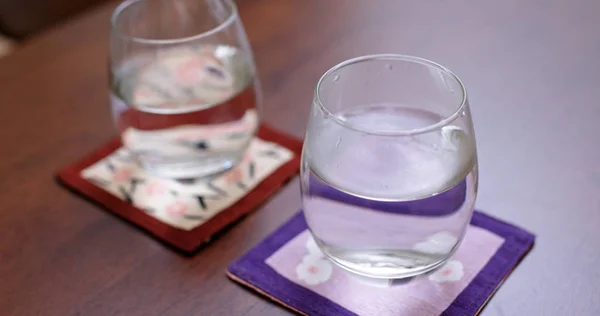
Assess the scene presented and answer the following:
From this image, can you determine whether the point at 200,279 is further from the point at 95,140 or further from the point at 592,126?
the point at 592,126

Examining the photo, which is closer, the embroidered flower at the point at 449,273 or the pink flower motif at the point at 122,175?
the embroidered flower at the point at 449,273

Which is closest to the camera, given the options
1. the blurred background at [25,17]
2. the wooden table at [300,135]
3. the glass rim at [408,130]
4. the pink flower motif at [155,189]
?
the glass rim at [408,130]

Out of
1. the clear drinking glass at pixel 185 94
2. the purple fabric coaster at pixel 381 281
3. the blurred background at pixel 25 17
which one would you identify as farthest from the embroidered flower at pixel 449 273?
the blurred background at pixel 25 17

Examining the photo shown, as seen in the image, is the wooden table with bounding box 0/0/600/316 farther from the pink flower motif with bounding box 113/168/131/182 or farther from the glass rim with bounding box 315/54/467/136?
the glass rim with bounding box 315/54/467/136

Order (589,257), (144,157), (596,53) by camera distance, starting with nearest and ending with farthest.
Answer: (589,257) < (144,157) < (596,53)

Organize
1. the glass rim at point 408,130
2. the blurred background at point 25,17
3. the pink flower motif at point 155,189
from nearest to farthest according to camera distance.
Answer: the glass rim at point 408,130 → the pink flower motif at point 155,189 → the blurred background at point 25,17

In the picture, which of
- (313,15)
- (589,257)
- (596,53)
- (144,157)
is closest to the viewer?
(589,257)

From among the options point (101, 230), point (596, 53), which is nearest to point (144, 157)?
point (101, 230)

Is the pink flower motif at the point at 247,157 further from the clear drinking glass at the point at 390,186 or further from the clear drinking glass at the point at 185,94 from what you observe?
the clear drinking glass at the point at 390,186
